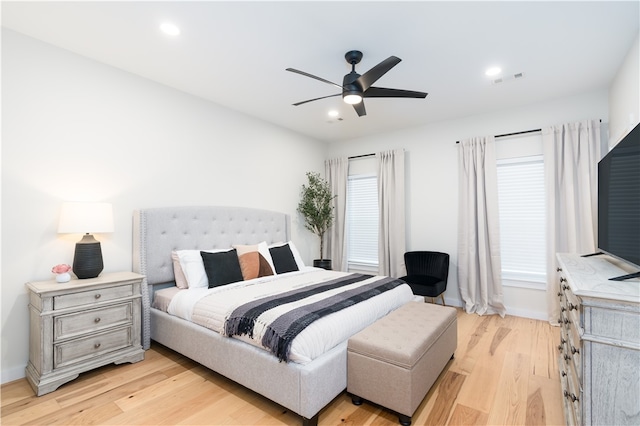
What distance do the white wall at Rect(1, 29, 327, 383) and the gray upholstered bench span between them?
2515mm

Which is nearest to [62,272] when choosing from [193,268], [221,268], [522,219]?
[193,268]

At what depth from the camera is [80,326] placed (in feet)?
8.14

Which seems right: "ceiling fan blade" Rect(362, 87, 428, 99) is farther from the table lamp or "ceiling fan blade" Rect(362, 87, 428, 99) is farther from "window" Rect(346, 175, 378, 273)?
"window" Rect(346, 175, 378, 273)

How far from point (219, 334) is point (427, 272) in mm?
3208

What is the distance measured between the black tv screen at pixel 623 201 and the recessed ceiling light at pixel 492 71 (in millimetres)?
1347

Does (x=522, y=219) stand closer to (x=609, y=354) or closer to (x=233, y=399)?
(x=609, y=354)

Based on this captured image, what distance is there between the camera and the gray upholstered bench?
1.94 metres

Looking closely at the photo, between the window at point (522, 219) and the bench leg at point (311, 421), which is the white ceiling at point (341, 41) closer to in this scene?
the window at point (522, 219)

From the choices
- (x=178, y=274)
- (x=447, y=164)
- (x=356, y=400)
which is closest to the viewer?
(x=356, y=400)

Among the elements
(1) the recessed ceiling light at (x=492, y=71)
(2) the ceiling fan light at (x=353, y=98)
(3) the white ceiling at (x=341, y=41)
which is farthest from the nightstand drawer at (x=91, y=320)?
(1) the recessed ceiling light at (x=492, y=71)

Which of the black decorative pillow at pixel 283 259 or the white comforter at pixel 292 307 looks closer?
the white comforter at pixel 292 307

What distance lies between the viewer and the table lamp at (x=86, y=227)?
257cm

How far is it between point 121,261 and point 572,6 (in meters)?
4.37

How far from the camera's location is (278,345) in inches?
A: 77.8
